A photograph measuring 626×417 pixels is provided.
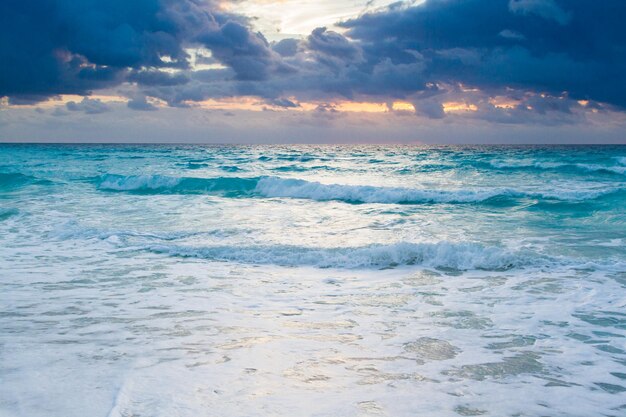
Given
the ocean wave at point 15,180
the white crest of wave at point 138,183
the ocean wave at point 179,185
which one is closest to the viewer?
the ocean wave at point 179,185

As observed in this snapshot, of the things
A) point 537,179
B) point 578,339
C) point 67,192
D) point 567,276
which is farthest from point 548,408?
point 537,179

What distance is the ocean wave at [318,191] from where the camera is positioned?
20391 millimetres

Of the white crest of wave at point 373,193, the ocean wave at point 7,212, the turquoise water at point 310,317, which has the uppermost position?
the white crest of wave at point 373,193

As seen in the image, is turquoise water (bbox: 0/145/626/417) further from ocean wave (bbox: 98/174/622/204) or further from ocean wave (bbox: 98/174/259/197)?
ocean wave (bbox: 98/174/259/197)

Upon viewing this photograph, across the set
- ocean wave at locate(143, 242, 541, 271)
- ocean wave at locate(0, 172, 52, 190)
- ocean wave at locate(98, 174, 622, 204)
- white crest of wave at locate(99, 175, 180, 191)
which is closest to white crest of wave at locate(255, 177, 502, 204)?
ocean wave at locate(98, 174, 622, 204)

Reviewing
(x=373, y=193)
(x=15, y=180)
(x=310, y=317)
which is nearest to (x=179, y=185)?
(x=15, y=180)

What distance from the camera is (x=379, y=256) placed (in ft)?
31.1

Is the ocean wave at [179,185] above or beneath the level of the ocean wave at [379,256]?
above

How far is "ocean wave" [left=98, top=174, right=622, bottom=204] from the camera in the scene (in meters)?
20.4

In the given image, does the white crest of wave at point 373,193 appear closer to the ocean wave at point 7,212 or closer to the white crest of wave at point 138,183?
the white crest of wave at point 138,183

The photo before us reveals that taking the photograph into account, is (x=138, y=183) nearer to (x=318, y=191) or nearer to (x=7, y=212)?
(x=318, y=191)

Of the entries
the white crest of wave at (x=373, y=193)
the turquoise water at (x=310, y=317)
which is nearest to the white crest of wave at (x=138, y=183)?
the white crest of wave at (x=373, y=193)

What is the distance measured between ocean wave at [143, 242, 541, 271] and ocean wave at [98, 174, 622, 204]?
34.9 feet

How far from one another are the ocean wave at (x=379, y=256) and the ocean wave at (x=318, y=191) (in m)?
10.6
